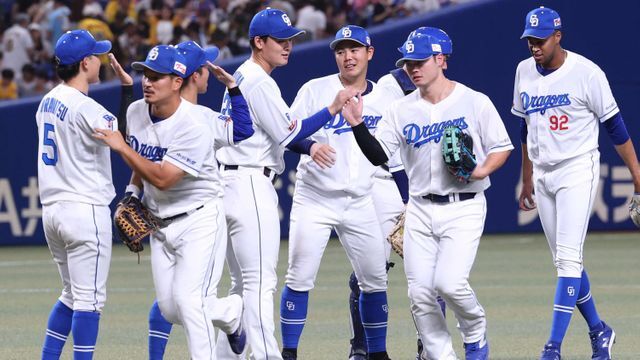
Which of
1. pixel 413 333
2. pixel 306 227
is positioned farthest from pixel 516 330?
pixel 306 227

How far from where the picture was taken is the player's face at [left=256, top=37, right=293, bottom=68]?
784 centimetres

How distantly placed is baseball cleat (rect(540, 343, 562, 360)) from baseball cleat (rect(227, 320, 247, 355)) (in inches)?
71.7

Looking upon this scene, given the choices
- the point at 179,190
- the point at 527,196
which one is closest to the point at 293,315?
the point at 179,190

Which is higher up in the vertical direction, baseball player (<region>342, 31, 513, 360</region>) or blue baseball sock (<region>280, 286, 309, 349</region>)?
baseball player (<region>342, 31, 513, 360</region>)

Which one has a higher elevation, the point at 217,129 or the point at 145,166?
the point at 217,129

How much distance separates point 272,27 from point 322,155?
0.83m

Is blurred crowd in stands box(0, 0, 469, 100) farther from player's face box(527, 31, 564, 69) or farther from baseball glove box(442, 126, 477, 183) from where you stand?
baseball glove box(442, 126, 477, 183)

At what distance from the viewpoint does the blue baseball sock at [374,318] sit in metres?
8.12

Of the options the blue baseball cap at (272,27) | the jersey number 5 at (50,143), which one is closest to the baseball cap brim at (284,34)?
the blue baseball cap at (272,27)

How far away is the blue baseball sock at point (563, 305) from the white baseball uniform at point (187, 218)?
217 centimetres

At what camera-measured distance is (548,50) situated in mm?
8250

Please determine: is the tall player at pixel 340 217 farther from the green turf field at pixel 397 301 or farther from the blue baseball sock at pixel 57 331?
the blue baseball sock at pixel 57 331

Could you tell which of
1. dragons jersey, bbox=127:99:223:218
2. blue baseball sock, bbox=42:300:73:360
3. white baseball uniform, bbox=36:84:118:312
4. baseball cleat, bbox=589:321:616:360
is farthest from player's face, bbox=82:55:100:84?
baseball cleat, bbox=589:321:616:360

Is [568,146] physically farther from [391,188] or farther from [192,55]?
[192,55]
